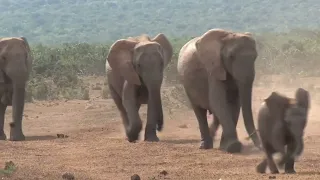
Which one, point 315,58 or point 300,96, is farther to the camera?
point 315,58

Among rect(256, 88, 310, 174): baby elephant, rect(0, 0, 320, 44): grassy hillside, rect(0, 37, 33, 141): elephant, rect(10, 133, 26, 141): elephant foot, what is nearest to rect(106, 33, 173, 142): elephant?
rect(0, 37, 33, 141): elephant

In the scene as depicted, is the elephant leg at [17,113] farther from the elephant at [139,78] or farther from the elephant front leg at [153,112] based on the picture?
the elephant front leg at [153,112]

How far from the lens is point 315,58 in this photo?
42.8 metres

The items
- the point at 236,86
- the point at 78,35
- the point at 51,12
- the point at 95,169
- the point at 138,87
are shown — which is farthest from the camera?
the point at 51,12

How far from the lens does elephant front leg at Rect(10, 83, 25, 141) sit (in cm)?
1686

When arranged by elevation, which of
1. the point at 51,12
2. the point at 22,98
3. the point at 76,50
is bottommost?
the point at 51,12

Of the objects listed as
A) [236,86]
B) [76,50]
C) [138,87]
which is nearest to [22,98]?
[138,87]

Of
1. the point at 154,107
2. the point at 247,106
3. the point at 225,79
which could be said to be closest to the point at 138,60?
the point at 154,107

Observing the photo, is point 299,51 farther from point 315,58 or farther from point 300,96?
point 300,96

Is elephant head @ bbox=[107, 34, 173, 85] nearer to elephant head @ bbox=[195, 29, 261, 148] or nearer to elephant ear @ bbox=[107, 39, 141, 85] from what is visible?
elephant ear @ bbox=[107, 39, 141, 85]

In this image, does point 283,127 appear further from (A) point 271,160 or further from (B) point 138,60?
(B) point 138,60

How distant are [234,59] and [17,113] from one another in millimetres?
5271

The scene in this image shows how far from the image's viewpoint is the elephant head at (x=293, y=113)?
34.5 feet

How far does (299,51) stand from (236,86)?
30578mm
